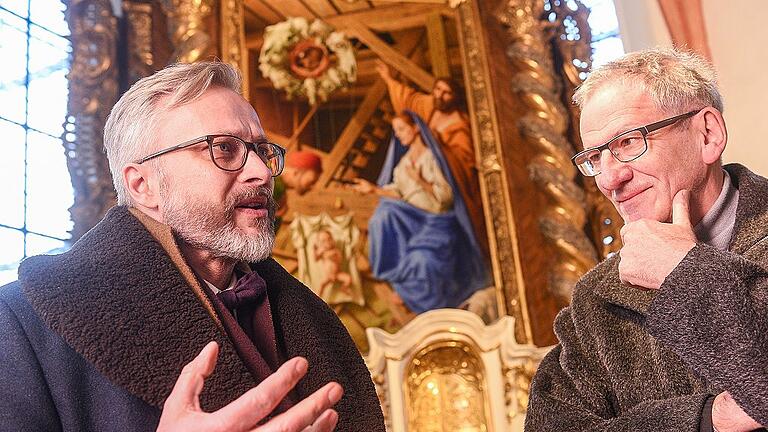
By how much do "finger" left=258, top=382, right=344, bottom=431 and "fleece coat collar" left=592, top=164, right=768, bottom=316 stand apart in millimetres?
702

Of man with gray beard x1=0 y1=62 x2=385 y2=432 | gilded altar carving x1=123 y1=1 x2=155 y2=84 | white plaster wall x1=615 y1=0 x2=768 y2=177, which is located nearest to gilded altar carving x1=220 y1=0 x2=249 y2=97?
gilded altar carving x1=123 y1=1 x2=155 y2=84

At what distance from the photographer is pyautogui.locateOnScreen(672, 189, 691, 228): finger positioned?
167cm

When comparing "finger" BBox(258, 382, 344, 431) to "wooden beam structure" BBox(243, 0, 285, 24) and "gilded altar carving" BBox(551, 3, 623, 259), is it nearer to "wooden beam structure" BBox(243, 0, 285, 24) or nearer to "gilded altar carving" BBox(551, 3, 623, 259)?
"gilded altar carving" BBox(551, 3, 623, 259)

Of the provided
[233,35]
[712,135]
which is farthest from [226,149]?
[233,35]

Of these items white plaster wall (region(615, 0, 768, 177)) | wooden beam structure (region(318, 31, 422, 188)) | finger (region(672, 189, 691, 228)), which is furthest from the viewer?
wooden beam structure (region(318, 31, 422, 188))

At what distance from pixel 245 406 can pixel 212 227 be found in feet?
1.92

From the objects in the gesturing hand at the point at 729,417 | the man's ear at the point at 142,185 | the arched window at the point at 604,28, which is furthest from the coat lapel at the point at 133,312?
the arched window at the point at 604,28

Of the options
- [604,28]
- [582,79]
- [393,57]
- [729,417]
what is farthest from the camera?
[604,28]

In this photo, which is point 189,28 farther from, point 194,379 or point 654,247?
point 194,379

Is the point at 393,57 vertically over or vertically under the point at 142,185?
over

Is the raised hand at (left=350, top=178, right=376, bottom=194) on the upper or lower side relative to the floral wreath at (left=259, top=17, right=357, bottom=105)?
lower

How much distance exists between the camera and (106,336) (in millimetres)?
1493

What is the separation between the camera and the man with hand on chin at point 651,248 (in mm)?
1550

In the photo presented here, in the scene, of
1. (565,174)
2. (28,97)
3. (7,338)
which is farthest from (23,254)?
(7,338)
